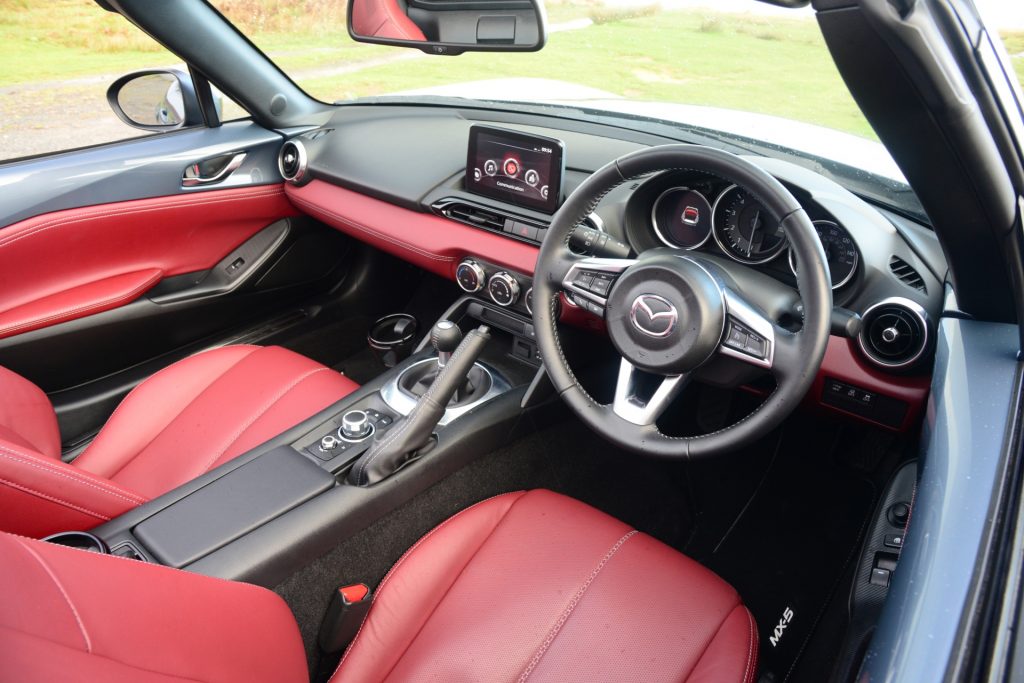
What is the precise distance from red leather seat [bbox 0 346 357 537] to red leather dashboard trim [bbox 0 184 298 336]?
35 cm

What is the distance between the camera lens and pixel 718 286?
130 cm

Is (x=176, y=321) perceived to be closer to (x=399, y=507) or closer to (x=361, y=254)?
(x=361, y=254)

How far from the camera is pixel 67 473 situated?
119 cm

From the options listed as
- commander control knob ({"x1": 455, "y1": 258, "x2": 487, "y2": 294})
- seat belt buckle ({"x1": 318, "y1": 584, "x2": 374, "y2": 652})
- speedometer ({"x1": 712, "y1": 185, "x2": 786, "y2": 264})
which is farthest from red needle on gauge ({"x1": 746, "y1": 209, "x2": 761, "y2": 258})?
seat belt buckle ({"x1": 318, "y1": 584, "x2": 374, "y2": 652})

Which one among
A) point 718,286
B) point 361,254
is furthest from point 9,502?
point 361,254

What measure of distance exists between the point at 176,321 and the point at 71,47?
0.83m

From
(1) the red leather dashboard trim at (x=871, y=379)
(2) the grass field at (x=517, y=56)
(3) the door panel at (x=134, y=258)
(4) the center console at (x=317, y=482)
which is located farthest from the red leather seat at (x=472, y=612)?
(3) the door panel at (x=134, y=258)

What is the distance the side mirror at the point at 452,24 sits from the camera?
6.28ft

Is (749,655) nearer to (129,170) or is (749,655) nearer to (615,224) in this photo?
(615,224)

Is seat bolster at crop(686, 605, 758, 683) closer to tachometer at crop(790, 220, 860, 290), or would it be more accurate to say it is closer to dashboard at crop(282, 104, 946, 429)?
dashboard at crop(282, 104, 946, 429)

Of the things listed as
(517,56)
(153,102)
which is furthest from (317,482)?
(153,102)

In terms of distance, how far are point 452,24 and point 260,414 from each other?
→ 1147 mm

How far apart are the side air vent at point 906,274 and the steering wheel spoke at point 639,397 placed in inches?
18.6

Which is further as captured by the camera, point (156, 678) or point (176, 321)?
point (176, 321)
